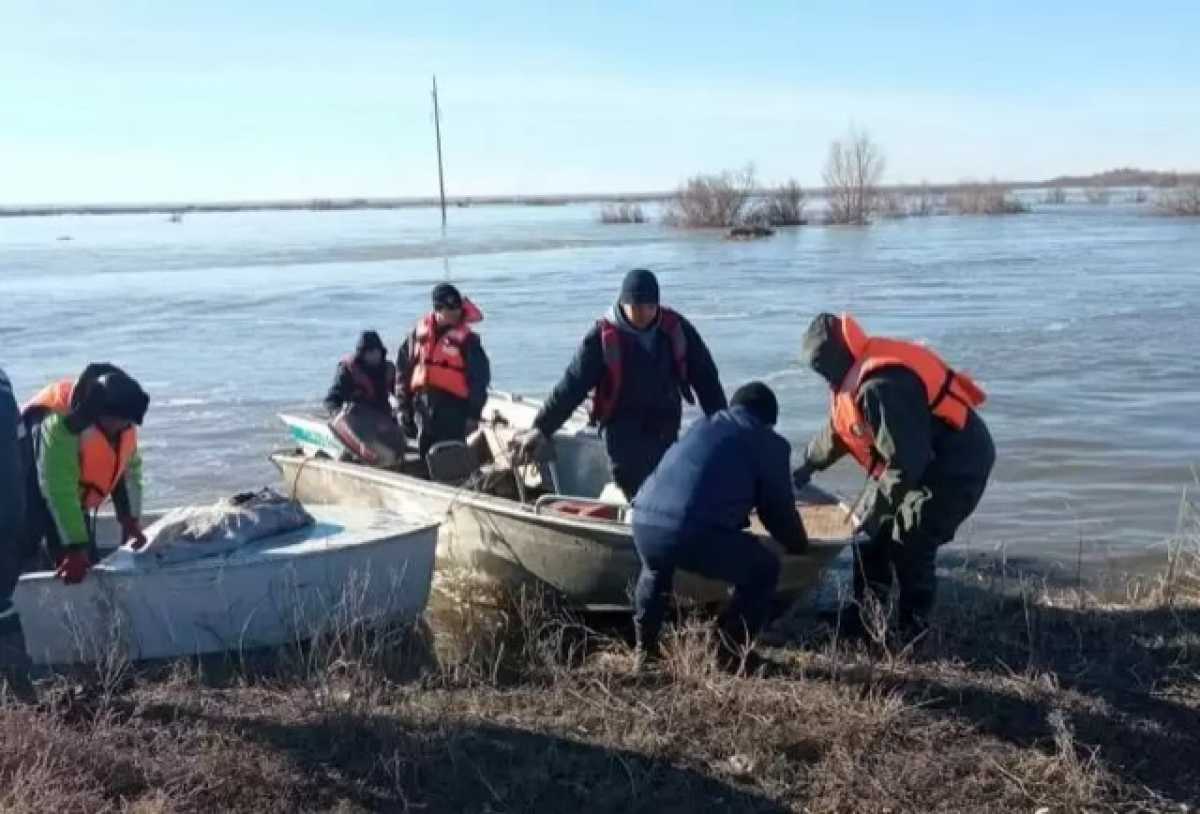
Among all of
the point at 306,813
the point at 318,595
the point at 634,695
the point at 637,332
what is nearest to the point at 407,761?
the point at 306,813

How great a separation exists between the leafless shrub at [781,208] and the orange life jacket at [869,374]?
50369 mm

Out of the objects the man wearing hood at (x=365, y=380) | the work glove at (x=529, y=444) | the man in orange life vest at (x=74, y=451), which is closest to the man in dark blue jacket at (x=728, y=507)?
the work glove at (x=529, y=444)

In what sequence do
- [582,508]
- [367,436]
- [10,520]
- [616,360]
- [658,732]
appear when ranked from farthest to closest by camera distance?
[367,436] → [582,508] → [616,360] → [10,520] → [658,732]

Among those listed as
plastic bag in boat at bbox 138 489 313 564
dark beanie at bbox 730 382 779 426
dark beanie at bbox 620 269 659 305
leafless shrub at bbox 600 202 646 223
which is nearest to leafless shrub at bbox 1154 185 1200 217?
leafless shrub at bbox 600 202 646 223

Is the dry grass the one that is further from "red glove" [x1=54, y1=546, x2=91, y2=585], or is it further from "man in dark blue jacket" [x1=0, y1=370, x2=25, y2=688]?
"red glove" [x1=54, y1=546, x2=91, y2=585]

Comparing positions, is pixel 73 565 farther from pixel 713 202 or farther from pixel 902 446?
pixel 713 202

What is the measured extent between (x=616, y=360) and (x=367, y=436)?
105 inches

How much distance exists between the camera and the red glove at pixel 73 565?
223 inches

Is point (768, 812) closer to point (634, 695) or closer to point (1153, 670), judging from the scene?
point (634, 695)

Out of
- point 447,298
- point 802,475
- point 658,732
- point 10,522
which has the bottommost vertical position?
point 658,732

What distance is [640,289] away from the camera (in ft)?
21.4

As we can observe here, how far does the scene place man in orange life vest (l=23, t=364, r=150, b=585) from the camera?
5.46 metres

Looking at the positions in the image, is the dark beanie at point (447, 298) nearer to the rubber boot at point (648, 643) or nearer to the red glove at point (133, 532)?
the red glove at point (133, 532)

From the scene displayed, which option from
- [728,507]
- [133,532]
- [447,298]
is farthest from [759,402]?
[447,298]
